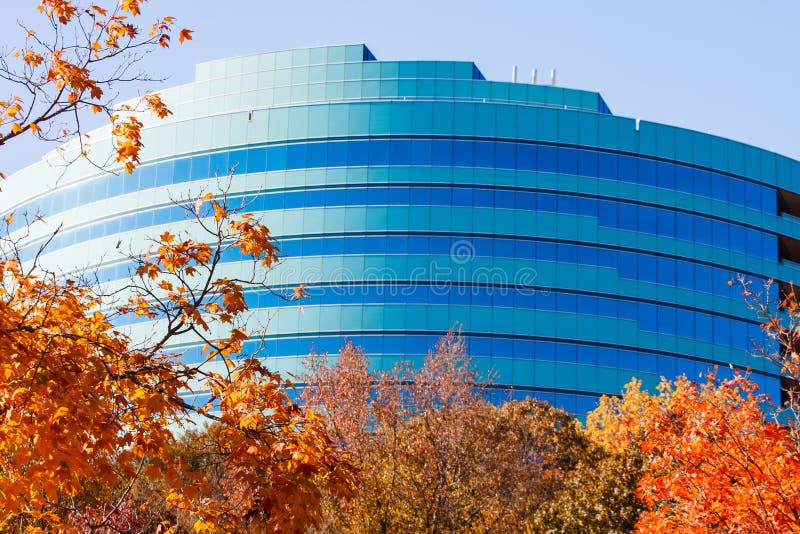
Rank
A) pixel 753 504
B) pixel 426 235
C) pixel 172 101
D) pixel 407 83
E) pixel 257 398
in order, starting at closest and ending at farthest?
pixel 257 398
pixel 753 504
pixel 426 235
pixel 407 83
pixel 172 101

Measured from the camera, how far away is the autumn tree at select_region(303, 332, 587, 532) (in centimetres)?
2848

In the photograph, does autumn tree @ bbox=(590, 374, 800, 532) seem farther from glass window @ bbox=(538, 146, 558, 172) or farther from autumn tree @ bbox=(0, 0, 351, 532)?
glass window @ bbox=(538, 146, 558, 172)

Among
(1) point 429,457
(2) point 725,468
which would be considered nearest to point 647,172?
(1) point 429,457

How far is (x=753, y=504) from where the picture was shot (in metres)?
16.5

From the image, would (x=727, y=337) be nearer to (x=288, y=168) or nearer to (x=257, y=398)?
(x=288, y=168)

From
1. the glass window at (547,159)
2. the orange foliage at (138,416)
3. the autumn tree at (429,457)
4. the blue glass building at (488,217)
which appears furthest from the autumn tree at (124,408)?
the glass window at (547,159)

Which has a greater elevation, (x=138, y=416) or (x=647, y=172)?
(x=647, y=172)

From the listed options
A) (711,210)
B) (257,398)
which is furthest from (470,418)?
(711,210)

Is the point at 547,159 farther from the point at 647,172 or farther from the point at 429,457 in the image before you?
the point at 429,457

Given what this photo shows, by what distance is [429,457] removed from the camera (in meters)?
29.5

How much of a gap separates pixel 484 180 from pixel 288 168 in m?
14.1

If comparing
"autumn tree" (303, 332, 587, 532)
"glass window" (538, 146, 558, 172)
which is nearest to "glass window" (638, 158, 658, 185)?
"glass window" (538, 146, 558, 172)

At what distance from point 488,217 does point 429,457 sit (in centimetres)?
4279

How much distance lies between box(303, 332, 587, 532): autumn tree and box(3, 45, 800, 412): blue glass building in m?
29.3
